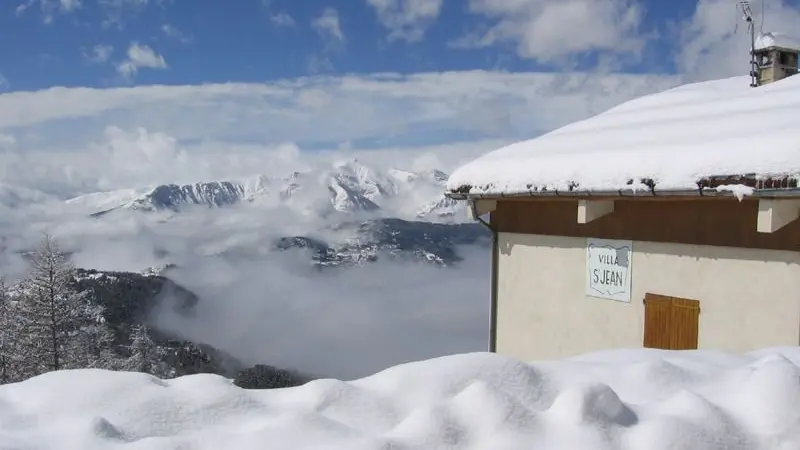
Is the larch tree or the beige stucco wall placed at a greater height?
the beige stucco wall

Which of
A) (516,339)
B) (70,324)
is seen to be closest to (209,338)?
(70,324)

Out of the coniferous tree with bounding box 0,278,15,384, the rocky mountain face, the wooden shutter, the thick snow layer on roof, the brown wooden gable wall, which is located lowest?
the rocky mountain face

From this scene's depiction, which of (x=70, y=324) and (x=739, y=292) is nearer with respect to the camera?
(x=739, y=292)

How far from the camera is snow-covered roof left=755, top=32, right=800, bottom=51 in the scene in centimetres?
798

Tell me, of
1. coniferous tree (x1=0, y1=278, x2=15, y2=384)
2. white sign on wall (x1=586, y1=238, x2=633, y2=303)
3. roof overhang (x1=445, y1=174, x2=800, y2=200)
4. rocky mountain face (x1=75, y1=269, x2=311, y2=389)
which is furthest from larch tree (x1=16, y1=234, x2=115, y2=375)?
rocky mountain face (x1=75, y1=269, x2=311, y2=389)

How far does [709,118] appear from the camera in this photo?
6246 millimetres

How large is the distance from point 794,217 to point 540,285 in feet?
8.65

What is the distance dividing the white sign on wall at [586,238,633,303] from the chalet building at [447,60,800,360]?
0.01 meters

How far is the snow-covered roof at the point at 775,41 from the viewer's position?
7.98 m

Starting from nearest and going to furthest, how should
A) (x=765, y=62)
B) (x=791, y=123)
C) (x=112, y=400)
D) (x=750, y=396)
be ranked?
(x=112, y=400) < (x=750, y=396) < (x=791, y=123) < (x=765, y=62)

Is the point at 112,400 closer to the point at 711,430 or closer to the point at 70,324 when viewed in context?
the point at 711,430

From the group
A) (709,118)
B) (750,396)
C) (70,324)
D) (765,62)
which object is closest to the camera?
(750,396)

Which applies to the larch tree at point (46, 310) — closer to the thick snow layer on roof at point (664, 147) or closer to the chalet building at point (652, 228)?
the chalet building at point (652, 228)

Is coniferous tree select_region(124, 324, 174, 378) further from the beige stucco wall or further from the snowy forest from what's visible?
the beige stucco wall
